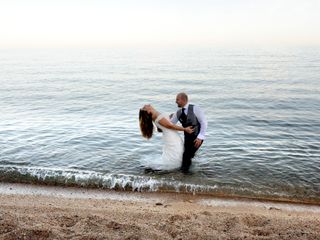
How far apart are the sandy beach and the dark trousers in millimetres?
1721

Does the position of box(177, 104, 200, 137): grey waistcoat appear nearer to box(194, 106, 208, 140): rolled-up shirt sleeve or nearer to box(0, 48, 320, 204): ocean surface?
box(194, 106, 208, 140): rolled-up shirt sleeve

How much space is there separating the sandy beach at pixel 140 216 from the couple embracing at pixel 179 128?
164 cm

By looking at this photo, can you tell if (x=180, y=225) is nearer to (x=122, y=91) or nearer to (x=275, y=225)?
(x=275, y=225)

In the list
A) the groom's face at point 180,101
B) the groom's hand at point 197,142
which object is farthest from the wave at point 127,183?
the groom's face at point 180,101

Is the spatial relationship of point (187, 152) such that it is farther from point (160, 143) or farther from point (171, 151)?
point (160, 143)

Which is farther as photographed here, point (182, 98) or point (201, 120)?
point (201, 120)

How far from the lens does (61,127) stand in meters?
16.2

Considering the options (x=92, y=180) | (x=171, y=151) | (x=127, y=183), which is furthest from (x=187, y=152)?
(x=92, y=180)

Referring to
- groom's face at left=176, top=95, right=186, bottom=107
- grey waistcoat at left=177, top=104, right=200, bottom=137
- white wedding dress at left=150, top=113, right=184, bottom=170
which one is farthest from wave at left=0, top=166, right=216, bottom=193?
groom's face at left=176, top=95, right=186, bottom=107

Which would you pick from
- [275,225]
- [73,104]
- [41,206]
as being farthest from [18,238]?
[73,104]

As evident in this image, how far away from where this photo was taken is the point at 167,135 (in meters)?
10.1

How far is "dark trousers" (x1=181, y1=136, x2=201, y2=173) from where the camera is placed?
1017cm

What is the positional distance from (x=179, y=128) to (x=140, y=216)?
3441 mm

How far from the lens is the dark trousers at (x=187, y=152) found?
10.2m
